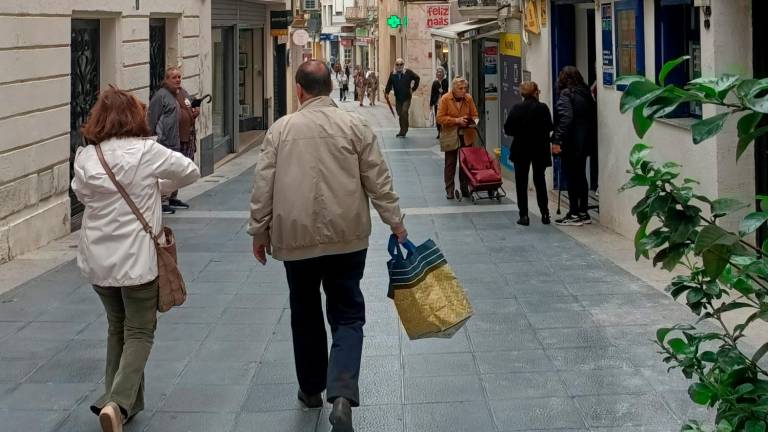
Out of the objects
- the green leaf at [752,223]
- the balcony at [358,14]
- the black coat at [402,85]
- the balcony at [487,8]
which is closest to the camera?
the green leaf at [752,223]

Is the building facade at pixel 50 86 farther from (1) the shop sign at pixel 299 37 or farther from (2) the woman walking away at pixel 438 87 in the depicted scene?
(1) the shop sign at pixel 299 37

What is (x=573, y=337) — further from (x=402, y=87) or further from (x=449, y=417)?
(x=402, y=87)

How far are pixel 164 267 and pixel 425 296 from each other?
130 centimetres

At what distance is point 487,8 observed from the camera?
18922 mm

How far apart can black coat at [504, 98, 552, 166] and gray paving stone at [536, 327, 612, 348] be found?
17.0 feet

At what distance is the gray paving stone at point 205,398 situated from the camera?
5.71m

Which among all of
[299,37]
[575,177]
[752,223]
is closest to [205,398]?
[752,223]

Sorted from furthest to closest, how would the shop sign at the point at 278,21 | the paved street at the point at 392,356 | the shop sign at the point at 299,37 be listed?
the shop sign at the point at 299,37, the shop sign at the point at 278,21, the paved street at the point at 392,356

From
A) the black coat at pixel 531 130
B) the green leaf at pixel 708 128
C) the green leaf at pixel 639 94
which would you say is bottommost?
the green leaf at pixel 708 128

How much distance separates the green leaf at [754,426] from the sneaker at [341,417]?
245 centimetres

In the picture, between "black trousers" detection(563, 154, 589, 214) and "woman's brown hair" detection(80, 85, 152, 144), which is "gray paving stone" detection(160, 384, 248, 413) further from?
"black trousers" detection(563, 154, 589, 214)

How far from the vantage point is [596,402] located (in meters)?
5.65

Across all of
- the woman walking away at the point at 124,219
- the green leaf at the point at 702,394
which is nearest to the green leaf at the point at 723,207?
the green leaf at the point at 702,394

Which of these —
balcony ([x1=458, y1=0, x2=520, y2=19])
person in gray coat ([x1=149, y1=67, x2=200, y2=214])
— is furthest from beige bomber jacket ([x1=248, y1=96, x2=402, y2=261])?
balcony ([x1=458, y1=0, x2=520, y2=19])
